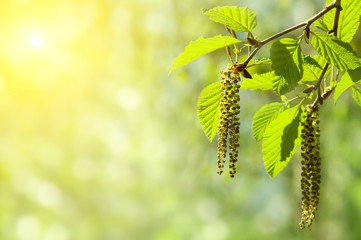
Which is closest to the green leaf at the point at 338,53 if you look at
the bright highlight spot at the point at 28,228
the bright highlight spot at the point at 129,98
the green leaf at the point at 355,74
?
the green leaf at the point at 355,74

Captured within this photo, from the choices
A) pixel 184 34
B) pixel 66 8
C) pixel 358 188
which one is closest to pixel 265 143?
pixel 184 34

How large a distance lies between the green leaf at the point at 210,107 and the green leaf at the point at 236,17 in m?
0.16

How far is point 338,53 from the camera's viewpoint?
125cm

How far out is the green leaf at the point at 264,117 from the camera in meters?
1.41

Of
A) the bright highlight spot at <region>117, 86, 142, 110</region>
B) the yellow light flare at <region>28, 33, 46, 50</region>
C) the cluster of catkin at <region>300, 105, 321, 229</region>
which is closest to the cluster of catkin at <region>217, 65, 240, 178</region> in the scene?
the cluster of catkin at <region>300, 105, 321, 229</region>

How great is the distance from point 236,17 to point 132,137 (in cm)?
1352

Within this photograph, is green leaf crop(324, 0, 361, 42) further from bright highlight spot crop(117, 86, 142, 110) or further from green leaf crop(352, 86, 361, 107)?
bright highlight spot crop(117, 86, 142, 110)

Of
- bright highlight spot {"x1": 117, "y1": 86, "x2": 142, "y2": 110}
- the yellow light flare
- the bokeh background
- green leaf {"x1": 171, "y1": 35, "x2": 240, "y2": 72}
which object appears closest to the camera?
green leaf {"x1": 171, "y1": 35, "x2": 240, "y2": 72}

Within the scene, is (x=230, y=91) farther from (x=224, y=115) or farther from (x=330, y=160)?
(x=330, y=160)

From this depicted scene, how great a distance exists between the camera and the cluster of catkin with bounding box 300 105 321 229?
1.33 m

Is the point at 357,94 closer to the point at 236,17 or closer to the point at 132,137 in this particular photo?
the point at 236,17

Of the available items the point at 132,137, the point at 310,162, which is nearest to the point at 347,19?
the point at 310,162

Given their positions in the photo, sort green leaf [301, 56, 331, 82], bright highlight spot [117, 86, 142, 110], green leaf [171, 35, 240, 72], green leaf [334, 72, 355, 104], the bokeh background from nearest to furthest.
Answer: green leaf [171, 35, 240, 72] → green leaf [334, 72, 355, 104] → green leaf [301, 56, 331, 82] → the bokeh background → bright highlight spot [117, 86, 142, 110]

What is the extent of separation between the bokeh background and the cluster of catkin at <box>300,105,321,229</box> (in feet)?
11.0
